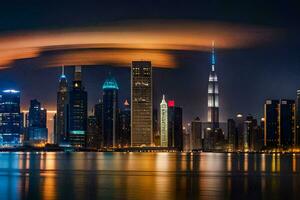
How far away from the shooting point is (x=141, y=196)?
26.6 metres

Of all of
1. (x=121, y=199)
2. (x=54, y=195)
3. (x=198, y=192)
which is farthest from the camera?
(x=198, y=192)

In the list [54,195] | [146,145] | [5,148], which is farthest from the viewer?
[5,148]

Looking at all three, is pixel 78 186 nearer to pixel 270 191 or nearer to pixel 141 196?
pixel 141 196

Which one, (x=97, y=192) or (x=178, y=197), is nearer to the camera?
(x=178, y=197)

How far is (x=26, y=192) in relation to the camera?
2888 centimetres

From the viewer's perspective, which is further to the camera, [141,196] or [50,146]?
[50,146]

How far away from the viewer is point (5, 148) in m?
175

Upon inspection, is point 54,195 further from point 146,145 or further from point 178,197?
point 146,145

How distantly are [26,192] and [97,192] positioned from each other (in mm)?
3164

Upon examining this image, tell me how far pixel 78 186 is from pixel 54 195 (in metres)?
5.73

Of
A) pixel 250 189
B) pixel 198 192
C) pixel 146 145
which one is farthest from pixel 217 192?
pixel 146 145

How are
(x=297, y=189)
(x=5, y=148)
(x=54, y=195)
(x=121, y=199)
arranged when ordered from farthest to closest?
(x=5, y=148), (x=297, y=189), (x=54, y=195), (x=121, y=199)

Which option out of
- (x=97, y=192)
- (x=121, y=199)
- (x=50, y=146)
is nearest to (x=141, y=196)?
(x=121, y=199)

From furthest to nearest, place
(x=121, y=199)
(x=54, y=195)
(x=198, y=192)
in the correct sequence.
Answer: (x=198, y=192), (x=54, y=195), (x=121, y=199)
